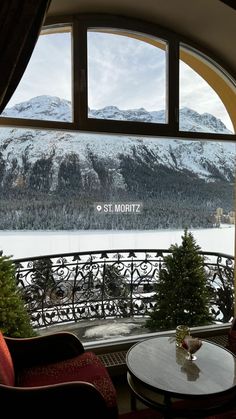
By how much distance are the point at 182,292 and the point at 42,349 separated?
1.93 m

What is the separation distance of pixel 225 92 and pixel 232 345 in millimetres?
2571

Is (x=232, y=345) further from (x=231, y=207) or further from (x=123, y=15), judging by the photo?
(x=123, y=15)

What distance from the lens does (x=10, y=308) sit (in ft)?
8.84

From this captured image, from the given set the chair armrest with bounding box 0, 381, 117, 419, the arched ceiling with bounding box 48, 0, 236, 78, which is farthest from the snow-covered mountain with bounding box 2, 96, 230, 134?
the chair armrest with bounding box 0, 381, 117, 419

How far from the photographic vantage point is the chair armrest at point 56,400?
1.67 metres

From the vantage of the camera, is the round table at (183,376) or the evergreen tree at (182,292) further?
the evergreen tree at (182,292)

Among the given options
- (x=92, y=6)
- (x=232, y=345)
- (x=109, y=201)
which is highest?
(x=92, y=6)

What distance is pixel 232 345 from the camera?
2.76 meters

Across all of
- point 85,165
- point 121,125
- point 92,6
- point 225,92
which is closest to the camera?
point 92,6

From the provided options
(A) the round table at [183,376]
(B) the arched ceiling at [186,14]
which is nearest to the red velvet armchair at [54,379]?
(A) the round table at [183,376]

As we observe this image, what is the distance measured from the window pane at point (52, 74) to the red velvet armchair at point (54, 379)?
186cm

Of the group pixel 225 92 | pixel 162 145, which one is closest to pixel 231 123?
pixel 225 92

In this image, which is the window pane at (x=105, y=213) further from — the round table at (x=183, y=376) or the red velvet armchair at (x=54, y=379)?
the round table at (x=183, y=376)

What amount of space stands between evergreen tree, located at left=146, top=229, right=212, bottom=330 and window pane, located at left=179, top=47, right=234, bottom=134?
1270 mm
